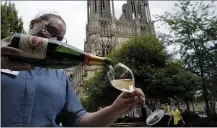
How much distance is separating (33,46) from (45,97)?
10.7 inches

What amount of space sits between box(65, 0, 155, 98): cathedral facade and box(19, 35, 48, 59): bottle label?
109 ft

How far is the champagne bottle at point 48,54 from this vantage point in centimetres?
99

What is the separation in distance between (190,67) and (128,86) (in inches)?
659

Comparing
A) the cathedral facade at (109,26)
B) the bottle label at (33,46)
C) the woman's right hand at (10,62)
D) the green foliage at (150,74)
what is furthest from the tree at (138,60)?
the woman's right hand at (10,62)

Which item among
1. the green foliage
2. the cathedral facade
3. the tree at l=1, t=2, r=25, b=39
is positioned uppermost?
the cathedral facade

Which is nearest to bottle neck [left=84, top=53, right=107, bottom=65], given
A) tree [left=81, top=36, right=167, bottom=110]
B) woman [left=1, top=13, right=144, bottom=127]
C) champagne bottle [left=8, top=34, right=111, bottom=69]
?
champagne bottle [left=8, top=34, right=111, bottom=69]

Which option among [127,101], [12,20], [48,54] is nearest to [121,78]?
[127,101]

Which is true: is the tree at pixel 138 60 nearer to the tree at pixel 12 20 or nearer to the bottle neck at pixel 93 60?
the tree at pixel 12 20

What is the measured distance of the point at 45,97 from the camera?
113 centimetres

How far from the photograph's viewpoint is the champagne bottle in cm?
99

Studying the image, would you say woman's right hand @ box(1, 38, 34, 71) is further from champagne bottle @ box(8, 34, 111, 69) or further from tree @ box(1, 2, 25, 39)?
tree @ box(1, 2, 25, 39)

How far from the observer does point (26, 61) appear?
948 millimetres

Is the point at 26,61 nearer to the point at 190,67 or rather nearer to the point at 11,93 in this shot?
the point at 11,93

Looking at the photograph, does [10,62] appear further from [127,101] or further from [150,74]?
[150,74]
